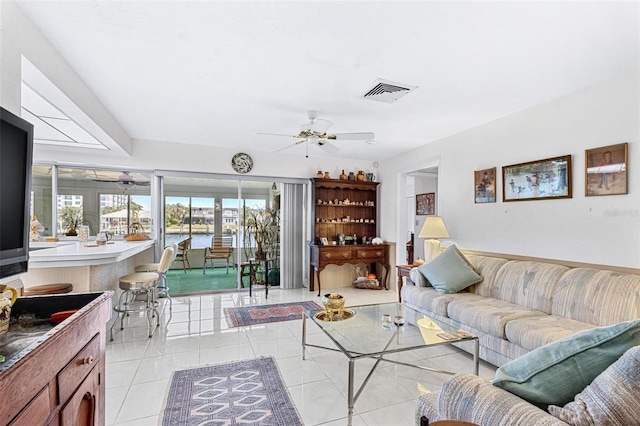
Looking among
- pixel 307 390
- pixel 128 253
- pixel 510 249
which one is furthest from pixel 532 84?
pixel 128 253

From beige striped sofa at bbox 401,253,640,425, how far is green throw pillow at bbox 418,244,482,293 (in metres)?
0.09

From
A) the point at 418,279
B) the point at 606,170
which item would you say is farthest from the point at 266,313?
the point at 606,170

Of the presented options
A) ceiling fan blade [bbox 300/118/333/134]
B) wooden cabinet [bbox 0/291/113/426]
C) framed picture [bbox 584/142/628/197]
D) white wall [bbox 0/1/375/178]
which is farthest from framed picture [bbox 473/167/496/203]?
wooden cabinet [bbox 0/291/113/426]

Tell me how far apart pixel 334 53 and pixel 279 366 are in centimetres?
254

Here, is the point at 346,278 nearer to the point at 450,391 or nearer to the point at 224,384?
the point at 224,384

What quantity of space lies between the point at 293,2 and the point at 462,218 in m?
3.34

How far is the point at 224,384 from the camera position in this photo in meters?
2.31

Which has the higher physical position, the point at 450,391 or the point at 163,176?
the point at 163,176

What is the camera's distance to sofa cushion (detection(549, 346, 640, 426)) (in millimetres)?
871

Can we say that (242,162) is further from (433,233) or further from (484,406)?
(484,406)

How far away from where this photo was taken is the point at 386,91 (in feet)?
8.75

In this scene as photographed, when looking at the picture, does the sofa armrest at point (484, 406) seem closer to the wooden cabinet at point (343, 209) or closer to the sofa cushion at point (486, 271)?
the sofa cushion at point (486, 271)

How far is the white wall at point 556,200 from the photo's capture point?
2.47 m

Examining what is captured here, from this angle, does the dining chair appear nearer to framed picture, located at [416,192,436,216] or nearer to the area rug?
the area rug
